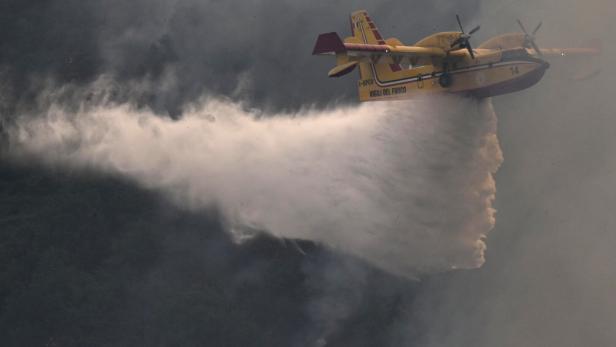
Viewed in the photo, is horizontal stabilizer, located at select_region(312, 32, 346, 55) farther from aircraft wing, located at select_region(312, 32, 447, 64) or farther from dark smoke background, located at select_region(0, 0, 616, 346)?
dark smoke background, located at select_region(0, 0, 616, 346)

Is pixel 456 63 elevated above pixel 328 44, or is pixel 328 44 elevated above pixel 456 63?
pixel 328 44

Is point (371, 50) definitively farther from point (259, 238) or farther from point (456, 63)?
point (259, 238)

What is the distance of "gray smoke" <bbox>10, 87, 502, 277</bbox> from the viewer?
130 feet

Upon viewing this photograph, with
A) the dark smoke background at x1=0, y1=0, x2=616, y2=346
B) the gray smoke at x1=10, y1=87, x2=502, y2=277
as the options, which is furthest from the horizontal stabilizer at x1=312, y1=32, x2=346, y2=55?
the dark smoke background at x1=0, y1=0, x2=616, y2=346

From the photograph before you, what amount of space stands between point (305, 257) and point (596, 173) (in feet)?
47.6

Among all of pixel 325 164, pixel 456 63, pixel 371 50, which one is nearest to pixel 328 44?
pixel 371 50

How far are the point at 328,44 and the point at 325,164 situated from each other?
7.03 meters

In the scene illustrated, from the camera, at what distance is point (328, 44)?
1412 inches

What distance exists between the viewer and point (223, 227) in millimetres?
48094

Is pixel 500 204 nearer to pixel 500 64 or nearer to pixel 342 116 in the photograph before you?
pixel 342 116

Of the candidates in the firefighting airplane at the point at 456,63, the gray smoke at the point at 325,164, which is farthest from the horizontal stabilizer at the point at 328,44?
the gray smoke at the point at 325,164

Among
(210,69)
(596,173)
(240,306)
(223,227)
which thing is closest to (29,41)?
(210,69)

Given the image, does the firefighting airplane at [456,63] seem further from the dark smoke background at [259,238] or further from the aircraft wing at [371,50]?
the dark smoke background at [259,238]

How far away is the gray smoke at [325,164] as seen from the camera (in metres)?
39.7
